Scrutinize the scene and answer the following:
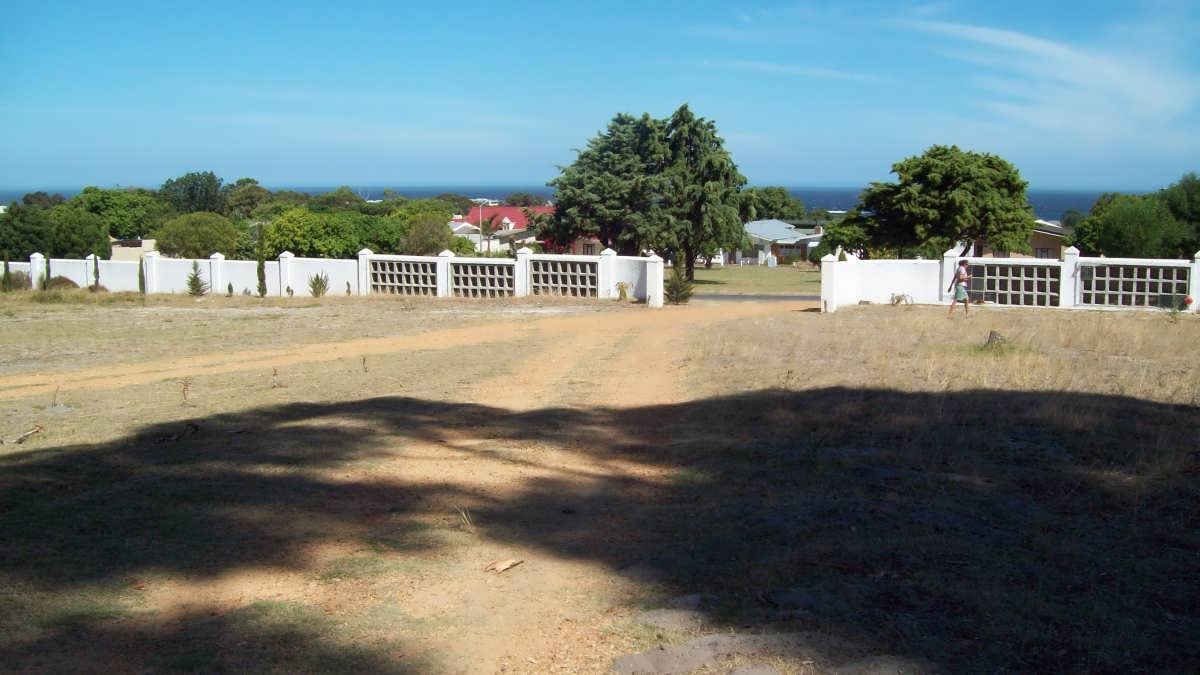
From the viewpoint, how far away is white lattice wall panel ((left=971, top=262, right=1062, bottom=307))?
1024 inches

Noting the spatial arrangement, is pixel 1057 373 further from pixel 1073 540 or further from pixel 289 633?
pixel 289 633

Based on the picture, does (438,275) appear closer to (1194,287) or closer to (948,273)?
(948,273)

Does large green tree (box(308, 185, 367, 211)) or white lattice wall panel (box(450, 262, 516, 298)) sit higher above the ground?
large green tree (box(308, 185, 367, 211))

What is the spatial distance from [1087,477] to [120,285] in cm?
3976

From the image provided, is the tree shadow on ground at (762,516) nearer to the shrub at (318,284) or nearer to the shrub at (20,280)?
the shrub at (318,284)

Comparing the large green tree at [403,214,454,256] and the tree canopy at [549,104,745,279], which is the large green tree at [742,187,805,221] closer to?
the large green tree at [403,214,454,256]

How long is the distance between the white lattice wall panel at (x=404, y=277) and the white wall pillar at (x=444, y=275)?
0.27 metres

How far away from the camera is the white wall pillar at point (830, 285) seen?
25688 mm

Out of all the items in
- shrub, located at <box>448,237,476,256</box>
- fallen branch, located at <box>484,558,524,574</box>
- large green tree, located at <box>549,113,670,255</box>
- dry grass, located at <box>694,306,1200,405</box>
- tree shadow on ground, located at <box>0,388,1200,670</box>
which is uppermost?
→ large green tree, located at <box>549,113,670,255</box>

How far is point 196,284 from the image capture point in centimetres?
3606

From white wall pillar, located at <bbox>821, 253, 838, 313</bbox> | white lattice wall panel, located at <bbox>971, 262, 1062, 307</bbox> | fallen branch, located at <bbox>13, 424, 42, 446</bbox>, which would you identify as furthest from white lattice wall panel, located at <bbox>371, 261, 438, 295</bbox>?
fallen branch, located at <bbox>13, 424, 42, 446</bbox>

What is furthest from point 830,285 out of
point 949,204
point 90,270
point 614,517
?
point 90,270

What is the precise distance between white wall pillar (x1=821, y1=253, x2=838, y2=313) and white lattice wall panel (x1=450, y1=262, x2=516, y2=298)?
911cm

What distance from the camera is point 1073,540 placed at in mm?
6371
